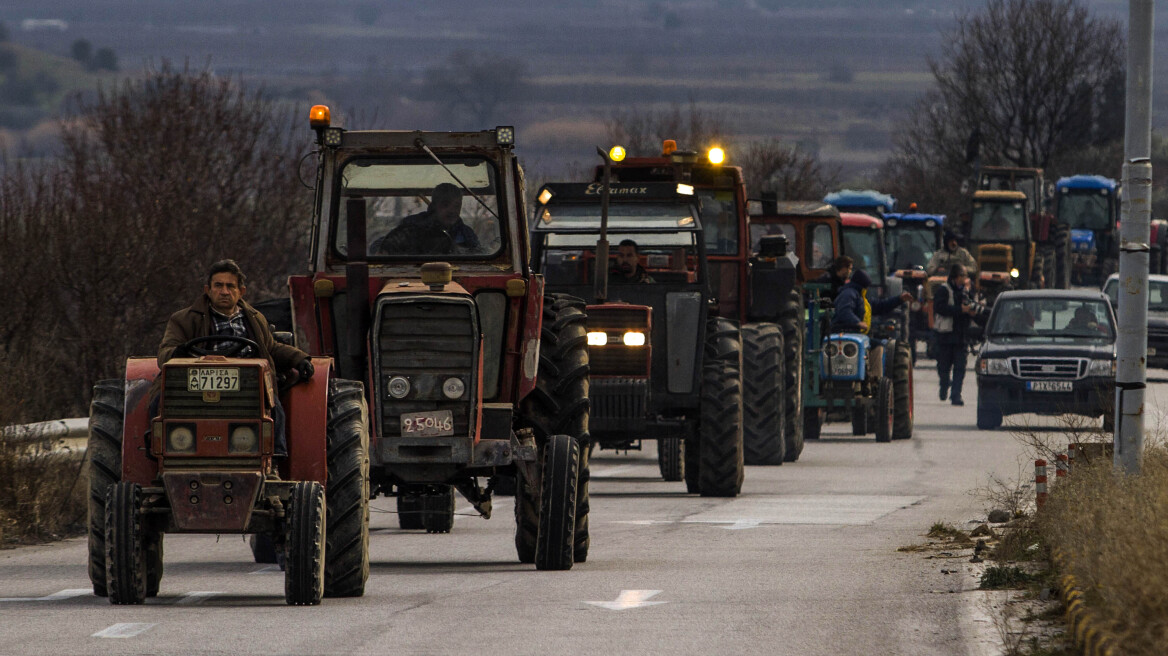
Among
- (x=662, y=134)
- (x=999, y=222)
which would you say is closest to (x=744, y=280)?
(x=999, y=222)

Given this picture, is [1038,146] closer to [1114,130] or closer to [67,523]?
[1114,130]

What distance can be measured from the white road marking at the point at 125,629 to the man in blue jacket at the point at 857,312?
1673 cm

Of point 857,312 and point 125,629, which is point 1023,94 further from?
point 125,629

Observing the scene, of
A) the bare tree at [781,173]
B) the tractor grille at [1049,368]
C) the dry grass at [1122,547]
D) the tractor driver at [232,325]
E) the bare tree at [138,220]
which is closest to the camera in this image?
the dry grass at [1122,547]

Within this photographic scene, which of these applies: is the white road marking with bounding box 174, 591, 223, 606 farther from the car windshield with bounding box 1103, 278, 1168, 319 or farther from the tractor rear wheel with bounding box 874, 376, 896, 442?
the car windshield with bounding box 1103, 278, 1168, 319

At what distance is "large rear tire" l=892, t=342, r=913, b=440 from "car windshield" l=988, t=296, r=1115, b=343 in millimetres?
2529

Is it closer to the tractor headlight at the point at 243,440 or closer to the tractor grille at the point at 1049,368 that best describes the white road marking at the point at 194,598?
the tractor headlight at the point at 243,440

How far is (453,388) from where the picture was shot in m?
12.9

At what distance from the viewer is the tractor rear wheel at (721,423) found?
19.3m

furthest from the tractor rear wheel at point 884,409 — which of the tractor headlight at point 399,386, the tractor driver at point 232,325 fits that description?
the tractor driver at point 232,325

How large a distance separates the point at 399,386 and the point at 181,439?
1824mm

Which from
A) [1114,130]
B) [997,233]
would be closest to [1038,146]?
[1114,130]

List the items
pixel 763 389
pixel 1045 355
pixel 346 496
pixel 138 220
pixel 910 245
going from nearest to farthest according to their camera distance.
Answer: pixel 346 496
pixel 763 389
pixel 138 220
pixel 1045 355
pixel 910 245

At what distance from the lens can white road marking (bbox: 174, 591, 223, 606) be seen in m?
12.0
